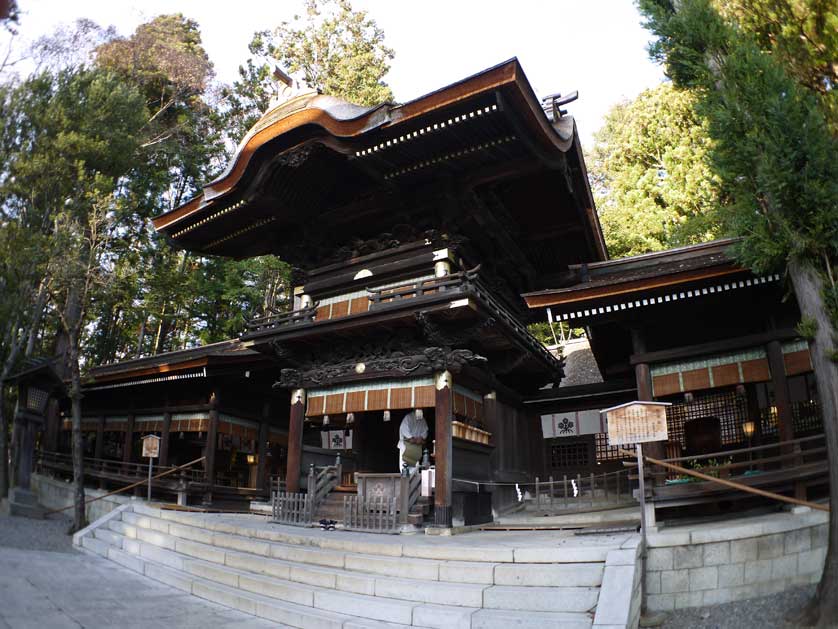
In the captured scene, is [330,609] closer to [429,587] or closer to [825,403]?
[429,587]

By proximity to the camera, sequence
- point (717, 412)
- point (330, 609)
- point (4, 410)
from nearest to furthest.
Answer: point (330, 609) → point (717, 412) → point (4, 410)

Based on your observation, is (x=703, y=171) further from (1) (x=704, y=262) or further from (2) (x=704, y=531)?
(2) (x=704, y=531)

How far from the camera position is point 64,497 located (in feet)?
52.9

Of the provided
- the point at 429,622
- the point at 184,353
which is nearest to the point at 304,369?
the point at 184,353

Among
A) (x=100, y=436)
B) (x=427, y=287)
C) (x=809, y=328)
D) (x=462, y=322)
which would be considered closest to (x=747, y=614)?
(x=809, y=328)

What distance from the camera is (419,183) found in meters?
11.3

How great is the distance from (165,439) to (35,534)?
4359 millimetres

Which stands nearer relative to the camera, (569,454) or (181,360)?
(569,454)

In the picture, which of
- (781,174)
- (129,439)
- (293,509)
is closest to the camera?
(781,174)

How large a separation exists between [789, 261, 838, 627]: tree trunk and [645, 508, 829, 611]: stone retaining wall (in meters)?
0.98

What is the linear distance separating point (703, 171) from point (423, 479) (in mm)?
16487

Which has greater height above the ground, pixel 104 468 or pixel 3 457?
pixel 3 457

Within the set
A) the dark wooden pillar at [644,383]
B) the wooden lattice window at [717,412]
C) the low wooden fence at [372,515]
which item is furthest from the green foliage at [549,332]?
the low wooden fence at [372,515]

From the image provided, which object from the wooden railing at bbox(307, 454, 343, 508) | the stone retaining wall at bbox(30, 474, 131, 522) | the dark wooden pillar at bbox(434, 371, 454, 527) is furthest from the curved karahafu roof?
the stone retaining wall at bbox(30, 474, 131, 522)
